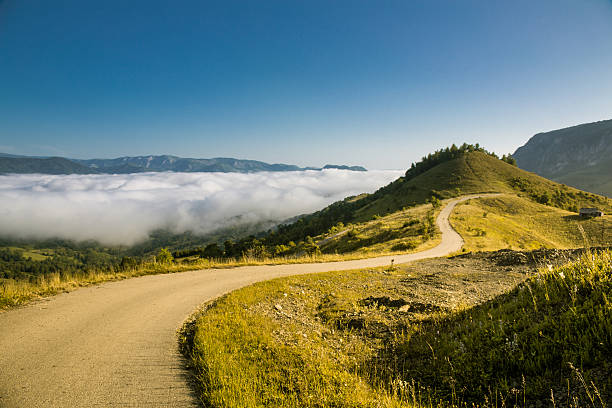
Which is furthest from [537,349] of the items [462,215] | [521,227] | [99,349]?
[521,227]

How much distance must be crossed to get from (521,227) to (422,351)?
57.6 meters

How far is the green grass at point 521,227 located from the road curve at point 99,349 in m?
33.0

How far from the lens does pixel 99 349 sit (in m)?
6.26

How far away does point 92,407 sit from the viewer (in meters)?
4.34

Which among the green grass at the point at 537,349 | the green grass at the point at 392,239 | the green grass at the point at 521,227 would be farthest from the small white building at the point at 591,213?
the green grass at the point at 537,349

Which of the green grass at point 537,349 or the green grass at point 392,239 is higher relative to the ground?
the green grass at point 537,349

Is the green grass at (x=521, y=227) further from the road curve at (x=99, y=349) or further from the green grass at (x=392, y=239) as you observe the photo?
the road curve at (x=99, y=349)

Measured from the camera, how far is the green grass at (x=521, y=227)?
3778 centimetres

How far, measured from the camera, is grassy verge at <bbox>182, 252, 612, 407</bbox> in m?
3.72

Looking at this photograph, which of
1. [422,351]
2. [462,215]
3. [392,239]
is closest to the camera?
[422,351]

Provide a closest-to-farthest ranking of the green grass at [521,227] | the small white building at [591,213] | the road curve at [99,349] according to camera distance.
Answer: the road curve at [99,349], the green grass at [521,227], the small white building at [591,213]

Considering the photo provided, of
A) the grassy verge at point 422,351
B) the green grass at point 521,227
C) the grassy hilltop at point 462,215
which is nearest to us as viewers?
the grassy verge at point 422,351

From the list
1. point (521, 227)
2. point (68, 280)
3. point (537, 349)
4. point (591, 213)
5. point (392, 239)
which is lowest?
point (392, 239)

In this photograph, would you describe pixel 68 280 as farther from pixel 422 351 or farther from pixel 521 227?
pixel 521 227
